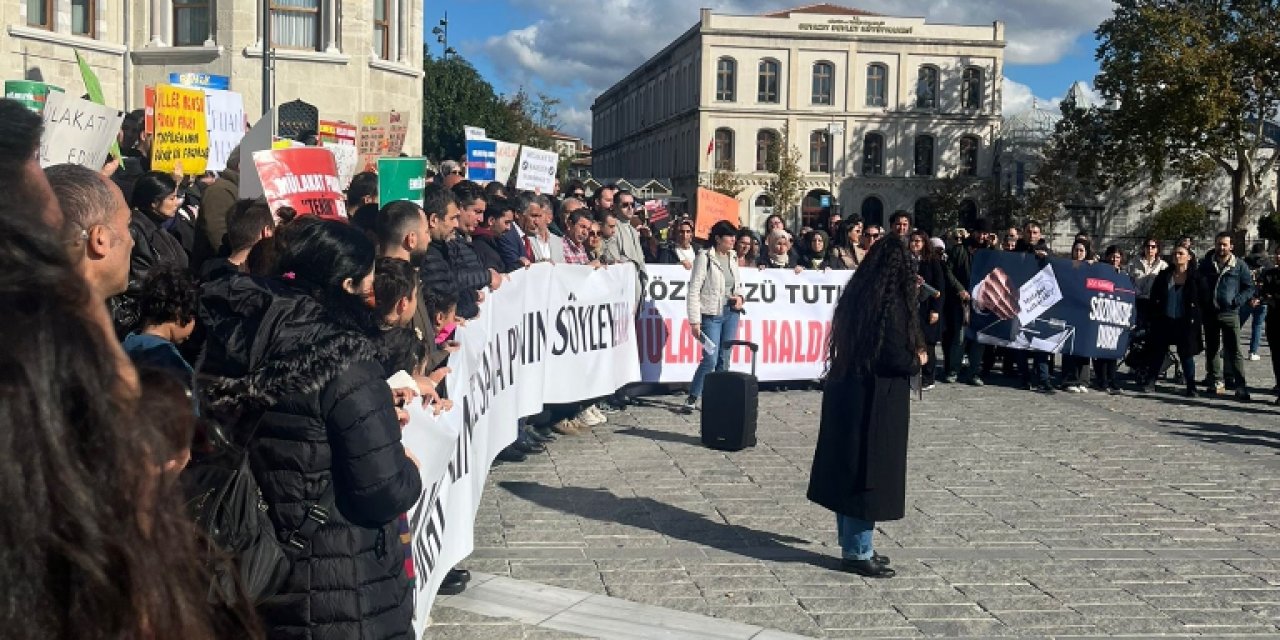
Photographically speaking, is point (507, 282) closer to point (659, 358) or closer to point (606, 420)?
point (606, 420)

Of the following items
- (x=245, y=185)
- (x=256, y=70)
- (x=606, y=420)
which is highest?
(x=256, y=70)

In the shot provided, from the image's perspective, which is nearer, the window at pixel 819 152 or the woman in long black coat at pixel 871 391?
the woman in long black coat at pixel 871 391

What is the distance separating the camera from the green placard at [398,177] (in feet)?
29.3

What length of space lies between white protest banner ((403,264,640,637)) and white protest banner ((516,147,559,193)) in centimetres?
280

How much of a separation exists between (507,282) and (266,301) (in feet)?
16.4

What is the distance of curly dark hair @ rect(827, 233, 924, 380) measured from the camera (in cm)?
711

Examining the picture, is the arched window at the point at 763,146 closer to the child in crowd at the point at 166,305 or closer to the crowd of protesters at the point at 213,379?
the crowd of protesters at the point at 213,379

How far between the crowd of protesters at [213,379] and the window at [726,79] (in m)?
68.1

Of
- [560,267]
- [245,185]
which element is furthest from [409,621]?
[560,267]

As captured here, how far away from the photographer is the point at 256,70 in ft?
96.5

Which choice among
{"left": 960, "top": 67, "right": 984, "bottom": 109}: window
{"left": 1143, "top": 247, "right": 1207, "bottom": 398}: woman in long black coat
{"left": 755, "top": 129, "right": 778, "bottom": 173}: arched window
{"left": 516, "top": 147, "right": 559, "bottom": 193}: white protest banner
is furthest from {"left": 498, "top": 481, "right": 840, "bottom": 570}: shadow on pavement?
{"left": 960, "top": 67, "right": 984, "bottom": 109}: window

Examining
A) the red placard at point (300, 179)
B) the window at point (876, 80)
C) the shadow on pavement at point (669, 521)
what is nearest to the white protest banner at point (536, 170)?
the shadow on pavement at point (669, 521)

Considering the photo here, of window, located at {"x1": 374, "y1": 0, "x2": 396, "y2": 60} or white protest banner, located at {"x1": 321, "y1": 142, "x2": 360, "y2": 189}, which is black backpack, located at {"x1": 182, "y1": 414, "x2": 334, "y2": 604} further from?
window, located at {"x1": 374, "y1": 0, "x2": 396, "y2": 60}

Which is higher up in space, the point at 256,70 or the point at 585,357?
the point at 256,70
